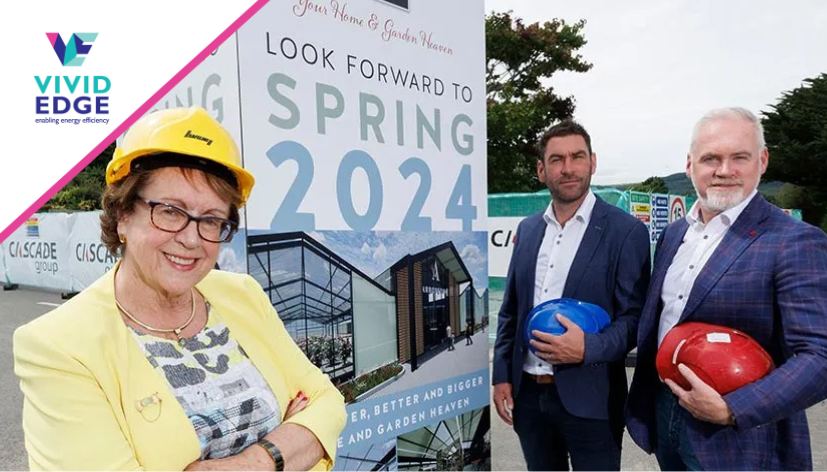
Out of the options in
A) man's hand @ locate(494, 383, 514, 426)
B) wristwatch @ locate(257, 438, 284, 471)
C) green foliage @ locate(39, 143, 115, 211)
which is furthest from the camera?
green foliage @ locate(39, 143, 115, 211)

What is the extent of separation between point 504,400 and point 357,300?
2.69ft

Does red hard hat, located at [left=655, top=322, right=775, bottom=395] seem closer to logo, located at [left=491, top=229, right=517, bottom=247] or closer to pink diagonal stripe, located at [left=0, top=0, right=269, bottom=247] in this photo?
pink diagonal stripe, located at [left=0, top=0, right=269, bottom=247]

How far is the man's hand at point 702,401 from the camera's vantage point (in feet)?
5.46

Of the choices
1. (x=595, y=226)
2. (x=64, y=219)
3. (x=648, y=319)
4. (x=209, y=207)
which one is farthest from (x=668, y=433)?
(x=64, y=219)

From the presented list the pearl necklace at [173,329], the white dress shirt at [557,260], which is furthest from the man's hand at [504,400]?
the pearl necklace at [173,329]

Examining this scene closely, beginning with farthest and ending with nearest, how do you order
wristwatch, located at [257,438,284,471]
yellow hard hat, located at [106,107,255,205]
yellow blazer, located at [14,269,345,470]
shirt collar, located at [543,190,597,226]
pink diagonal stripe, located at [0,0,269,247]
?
shirt collar, located at [543,190,597,226], pink diagonal stripe, located at [0,0,269,247], wristwatch, located at [257,438,284,471], yellow hard hat, located at [106,107,255,205], yellow blazer, located at [14,269,345,470]

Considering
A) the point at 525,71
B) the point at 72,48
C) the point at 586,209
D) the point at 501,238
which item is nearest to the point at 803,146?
the point at 525,71

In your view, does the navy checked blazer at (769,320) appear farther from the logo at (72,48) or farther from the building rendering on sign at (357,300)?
the logo at (72,48)

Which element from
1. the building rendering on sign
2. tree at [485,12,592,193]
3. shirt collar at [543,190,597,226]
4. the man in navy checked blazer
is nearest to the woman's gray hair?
the man in navy checked blazer

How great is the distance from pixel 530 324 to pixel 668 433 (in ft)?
1.99

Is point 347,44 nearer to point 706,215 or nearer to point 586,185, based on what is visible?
point 586,185

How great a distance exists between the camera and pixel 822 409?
194 inches

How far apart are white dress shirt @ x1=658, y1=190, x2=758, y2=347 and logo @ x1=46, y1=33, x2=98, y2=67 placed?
243 cm

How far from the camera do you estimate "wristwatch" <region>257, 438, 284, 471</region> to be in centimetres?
128
